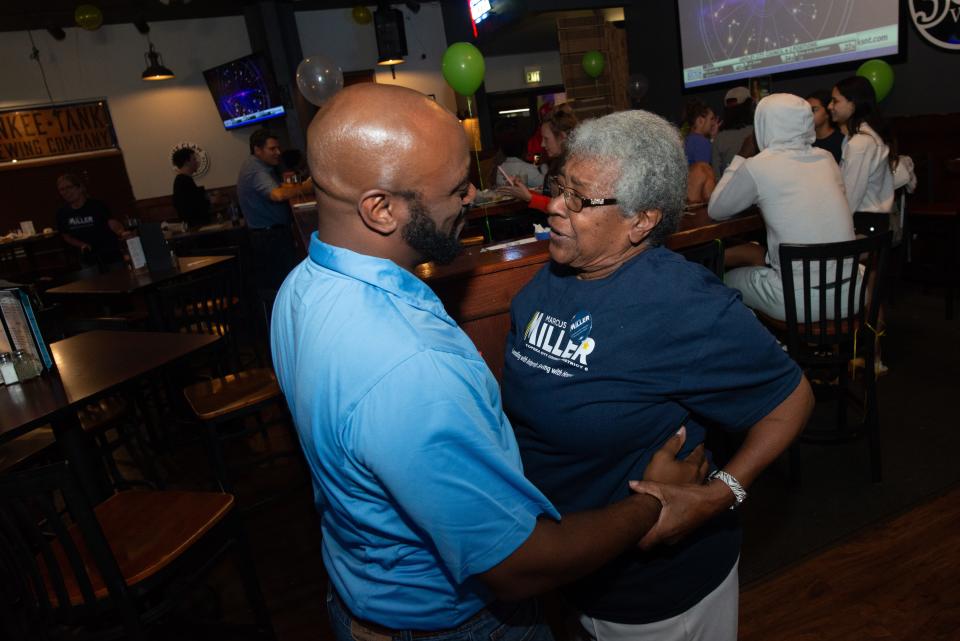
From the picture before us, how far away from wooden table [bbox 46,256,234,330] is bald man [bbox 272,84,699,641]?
3309mm

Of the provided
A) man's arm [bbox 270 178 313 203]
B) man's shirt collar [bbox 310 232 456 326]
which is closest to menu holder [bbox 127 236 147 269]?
man's arm [bbox 270 178 313 203]

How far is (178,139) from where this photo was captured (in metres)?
9.51

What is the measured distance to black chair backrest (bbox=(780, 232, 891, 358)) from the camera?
2246 mm

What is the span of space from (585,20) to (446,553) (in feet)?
32.6

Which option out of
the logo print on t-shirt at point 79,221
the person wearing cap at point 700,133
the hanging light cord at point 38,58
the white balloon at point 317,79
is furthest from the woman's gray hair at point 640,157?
the hanging light cord at point 38,58

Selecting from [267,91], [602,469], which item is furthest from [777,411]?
[267,91]

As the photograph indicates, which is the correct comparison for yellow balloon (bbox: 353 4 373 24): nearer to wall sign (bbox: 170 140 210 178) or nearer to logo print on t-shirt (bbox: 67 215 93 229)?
wall sign (bbox: 170 140 210 178)

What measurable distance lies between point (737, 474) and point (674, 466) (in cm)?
15

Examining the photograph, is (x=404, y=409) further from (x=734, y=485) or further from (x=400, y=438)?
(x=734, y=485)

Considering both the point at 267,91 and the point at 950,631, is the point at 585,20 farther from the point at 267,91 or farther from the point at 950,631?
the point at 950,631

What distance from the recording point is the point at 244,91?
9078 mm

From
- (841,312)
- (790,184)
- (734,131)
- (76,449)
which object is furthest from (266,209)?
(841,312)

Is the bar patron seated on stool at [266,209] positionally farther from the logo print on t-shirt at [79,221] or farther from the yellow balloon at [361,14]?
the yellow balloon at [361,14]

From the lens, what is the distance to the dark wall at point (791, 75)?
477cm
